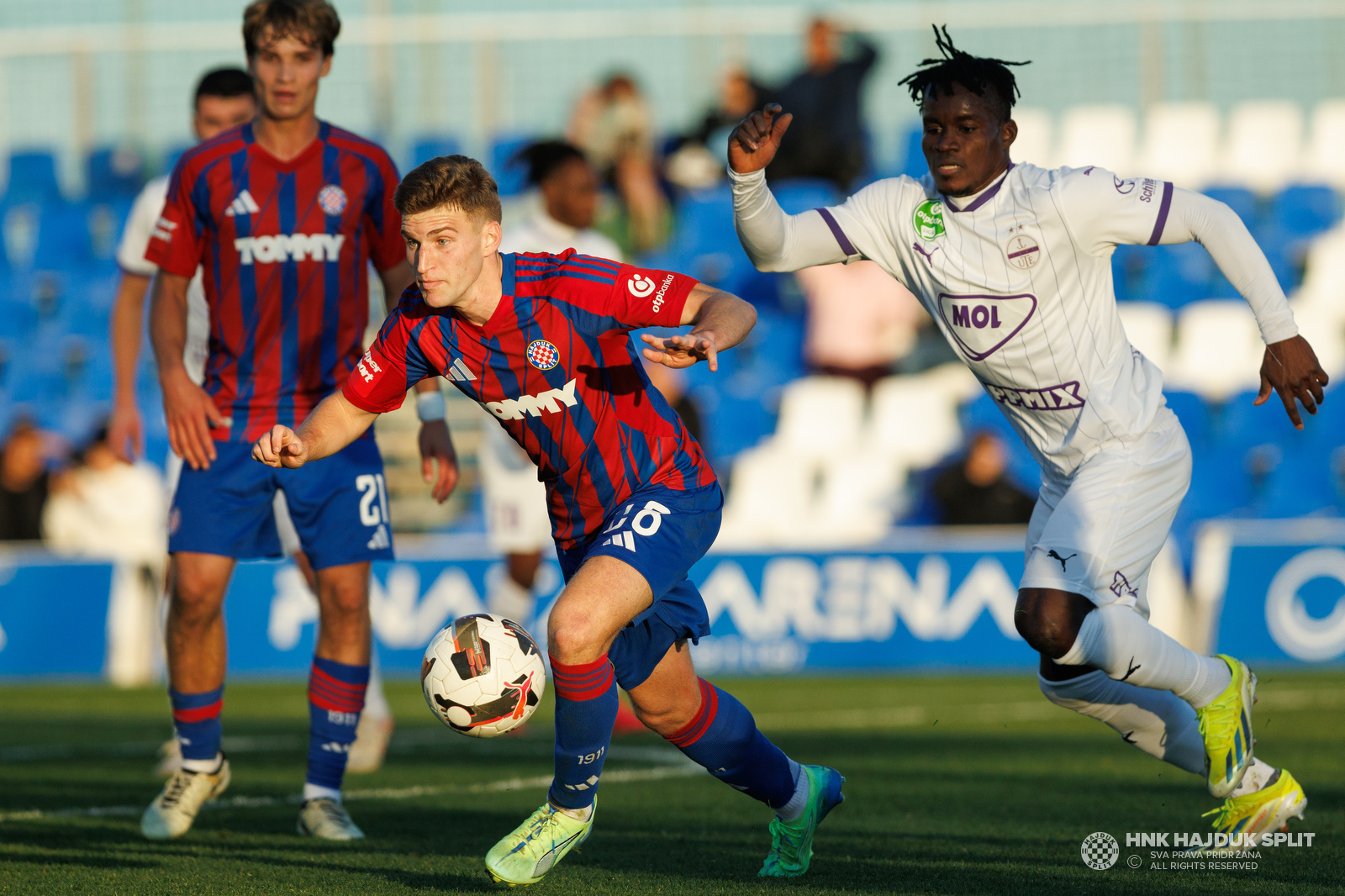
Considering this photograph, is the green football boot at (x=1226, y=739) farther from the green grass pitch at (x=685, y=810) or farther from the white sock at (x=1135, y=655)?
the green grass pitch at (x=685, y=810)

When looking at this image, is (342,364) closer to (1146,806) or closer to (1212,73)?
(1146,806)

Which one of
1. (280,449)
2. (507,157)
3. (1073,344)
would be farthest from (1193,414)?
(280,449)

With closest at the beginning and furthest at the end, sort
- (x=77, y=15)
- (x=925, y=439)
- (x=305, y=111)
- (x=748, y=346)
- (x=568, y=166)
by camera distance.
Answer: (x=305, y=111)
(x=568, y=166)
(x=925, y=439)
(x=748, y=346)
(x=77, y=15)

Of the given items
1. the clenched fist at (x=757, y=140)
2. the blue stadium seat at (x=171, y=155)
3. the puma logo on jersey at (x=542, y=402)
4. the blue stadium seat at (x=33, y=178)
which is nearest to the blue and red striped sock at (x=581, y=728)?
the puma logo on jersey at (x=542, y=402)

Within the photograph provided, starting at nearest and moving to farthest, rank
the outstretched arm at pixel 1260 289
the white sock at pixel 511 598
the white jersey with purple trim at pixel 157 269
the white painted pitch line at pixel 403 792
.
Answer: the outstretched arm at pixel 1260 289, the white painted pitch line at pixel 403 792, the white jersey with purple trim at pixel 157 269, the white sock at pixel 511 598

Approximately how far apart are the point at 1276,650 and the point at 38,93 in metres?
13.3

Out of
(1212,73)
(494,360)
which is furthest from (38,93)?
(494,360)

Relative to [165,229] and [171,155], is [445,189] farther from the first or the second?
[171,155]

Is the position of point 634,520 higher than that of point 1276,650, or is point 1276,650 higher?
point 634,520

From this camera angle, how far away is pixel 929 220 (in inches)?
193

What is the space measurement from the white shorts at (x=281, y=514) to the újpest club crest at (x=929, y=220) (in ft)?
7.56

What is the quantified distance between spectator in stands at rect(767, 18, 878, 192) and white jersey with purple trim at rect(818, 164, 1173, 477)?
10.2 metres

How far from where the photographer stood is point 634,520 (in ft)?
14.0

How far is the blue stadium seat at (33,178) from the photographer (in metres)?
17.4
